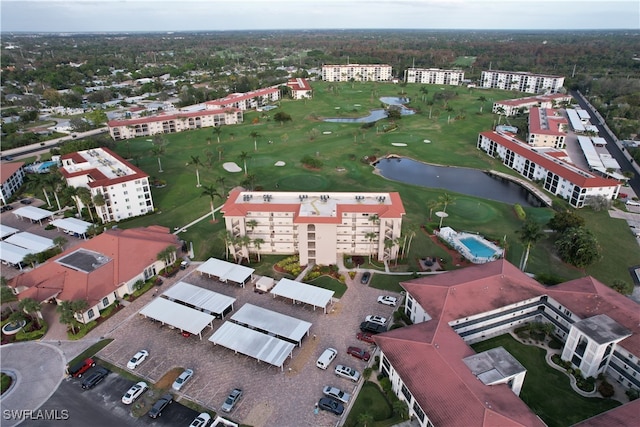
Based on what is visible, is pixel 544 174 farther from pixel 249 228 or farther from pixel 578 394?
pixel 249 228

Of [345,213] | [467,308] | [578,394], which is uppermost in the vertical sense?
[345,213]

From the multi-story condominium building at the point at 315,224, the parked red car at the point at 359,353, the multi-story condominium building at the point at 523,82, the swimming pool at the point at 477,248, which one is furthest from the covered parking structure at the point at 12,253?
the multi-story condominium building at the point at 523,82

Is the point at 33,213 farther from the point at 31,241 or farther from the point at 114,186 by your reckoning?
the point at 114,186

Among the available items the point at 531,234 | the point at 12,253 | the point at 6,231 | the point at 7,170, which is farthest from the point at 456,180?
the point at 7,170

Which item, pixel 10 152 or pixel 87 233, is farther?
pixel 10 152

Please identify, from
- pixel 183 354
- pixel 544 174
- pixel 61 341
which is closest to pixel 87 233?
pixel 61 341

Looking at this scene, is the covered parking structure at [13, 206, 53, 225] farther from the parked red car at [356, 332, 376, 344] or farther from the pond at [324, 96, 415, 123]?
the pond at [324, 96, 415, 123]

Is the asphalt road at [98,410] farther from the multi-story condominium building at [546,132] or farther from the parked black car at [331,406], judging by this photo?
the multi-story condominium building at [546,132]
